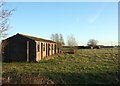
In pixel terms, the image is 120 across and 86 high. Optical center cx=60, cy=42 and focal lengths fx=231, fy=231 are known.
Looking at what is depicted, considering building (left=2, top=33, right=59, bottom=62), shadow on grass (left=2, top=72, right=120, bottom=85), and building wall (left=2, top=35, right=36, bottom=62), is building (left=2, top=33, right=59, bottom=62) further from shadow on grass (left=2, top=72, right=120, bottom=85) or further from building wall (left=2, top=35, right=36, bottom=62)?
shadow on grass (left=2, top=72, right=120, bottom=85)

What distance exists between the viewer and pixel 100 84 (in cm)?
1551

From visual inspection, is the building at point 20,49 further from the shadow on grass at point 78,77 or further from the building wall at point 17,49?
the shadow on grass at point 78,77

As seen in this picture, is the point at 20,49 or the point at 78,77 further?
the point at 20,49

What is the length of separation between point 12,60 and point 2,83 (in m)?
20.7

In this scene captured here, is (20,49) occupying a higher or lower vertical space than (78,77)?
higher

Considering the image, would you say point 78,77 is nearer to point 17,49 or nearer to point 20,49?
point 20,49

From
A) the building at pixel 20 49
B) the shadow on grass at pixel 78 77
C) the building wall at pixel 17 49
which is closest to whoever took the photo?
the shadow on grass at pixel 78 77

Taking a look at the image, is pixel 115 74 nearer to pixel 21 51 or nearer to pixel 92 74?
pixel 92 74

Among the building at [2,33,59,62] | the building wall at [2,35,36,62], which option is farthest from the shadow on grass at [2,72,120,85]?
the building wall at [2,35,36,62]

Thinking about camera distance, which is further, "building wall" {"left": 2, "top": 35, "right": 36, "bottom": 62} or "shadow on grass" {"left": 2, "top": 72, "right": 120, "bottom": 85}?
"building wall" {"left": 2, "top": 35, "right": 36, "bottom": 62}

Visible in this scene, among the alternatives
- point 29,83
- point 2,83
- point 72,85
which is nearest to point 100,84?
point 72,85

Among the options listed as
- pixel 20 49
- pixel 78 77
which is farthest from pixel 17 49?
pixel 78 77

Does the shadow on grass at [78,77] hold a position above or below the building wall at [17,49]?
below

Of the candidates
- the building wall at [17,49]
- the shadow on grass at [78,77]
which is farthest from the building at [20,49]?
the shadow on grass at [78,77]
